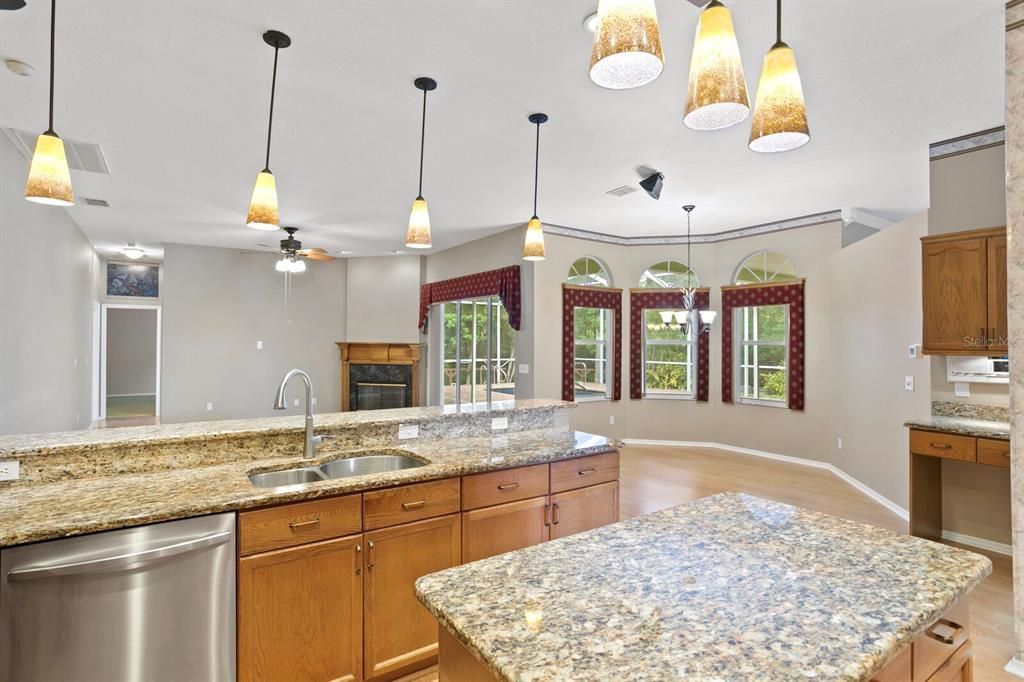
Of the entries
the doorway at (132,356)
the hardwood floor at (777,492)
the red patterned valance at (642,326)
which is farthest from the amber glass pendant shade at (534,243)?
the doorway at (132,356)

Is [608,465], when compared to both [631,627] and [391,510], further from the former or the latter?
[631,627]

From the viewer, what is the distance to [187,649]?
71.3 inches

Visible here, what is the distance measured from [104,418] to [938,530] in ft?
38.7

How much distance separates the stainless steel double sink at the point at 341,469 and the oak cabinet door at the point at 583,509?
779 millimetres

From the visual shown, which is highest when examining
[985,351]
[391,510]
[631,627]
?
[985,351]

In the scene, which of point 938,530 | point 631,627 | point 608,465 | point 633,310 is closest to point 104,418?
point 633,310

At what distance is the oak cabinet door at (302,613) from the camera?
6.32 feet

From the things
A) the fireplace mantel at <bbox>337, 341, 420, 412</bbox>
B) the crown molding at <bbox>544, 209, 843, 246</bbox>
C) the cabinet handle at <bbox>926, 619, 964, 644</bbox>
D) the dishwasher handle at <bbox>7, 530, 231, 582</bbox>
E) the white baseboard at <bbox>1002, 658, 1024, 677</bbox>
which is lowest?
the white baseboard at <bbox>1002, 658, 1024, 677</bbox>

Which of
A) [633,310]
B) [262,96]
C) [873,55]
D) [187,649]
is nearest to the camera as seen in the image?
[187,649]

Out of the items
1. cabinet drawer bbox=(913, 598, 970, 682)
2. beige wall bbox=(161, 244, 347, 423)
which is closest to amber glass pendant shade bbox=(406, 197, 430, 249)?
cabinet drawer bbox=(913, 598, 970, 682)

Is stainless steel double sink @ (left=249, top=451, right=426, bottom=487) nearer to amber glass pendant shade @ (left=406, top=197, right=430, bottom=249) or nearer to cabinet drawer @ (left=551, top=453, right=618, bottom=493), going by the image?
cabinet drawer @ (left=551, top=453, right=618, bottom=493)

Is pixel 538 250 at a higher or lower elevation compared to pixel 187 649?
higher

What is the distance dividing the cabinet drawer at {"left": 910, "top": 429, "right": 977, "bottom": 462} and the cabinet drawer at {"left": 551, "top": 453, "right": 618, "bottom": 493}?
234 cm

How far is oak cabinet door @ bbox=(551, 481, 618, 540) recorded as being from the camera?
275cm
